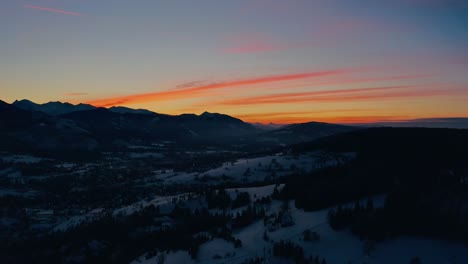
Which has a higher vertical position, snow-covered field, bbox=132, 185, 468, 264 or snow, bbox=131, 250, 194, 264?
snow-covered field, bbox=132, 185, 468, 264

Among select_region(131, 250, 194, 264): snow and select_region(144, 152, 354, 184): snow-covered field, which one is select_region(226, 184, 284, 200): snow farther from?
select_region(144, 152, 354, 184): snow-covered field

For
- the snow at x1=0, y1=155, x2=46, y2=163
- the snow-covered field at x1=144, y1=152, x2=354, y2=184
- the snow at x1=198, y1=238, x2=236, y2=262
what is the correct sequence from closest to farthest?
the snow at x1=198, y1=238, x2=236, y2=262
the snow-covered field at x1=144, y1=152, x2=354, y2=184
the snow at x1=0, y1=155, x2=46, y2=163

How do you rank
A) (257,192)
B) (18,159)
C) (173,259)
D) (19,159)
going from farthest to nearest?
1. (19,159)
2. (18,159)
3. (257,192)
4. (173,259)

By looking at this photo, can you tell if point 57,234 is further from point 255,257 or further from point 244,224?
point 255,257

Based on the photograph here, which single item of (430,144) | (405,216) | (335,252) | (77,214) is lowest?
(77,214)

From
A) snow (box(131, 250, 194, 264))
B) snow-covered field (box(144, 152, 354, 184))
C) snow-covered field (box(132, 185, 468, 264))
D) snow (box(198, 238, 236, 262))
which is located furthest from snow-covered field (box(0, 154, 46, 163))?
snow (box(198, 238, 236, 262))

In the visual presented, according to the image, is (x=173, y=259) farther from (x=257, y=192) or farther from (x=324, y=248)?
(x=257, y=192)

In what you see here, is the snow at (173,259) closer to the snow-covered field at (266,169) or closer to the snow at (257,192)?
the snow at (257,192)

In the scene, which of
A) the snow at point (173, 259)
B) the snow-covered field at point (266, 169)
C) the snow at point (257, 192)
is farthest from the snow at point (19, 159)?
the snow at point (173, 259)

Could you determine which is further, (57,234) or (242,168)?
(242,168)

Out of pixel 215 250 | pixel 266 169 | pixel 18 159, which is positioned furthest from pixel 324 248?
pixel 18 159

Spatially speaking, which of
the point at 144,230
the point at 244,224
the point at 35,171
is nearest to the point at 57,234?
the point at 144,230
